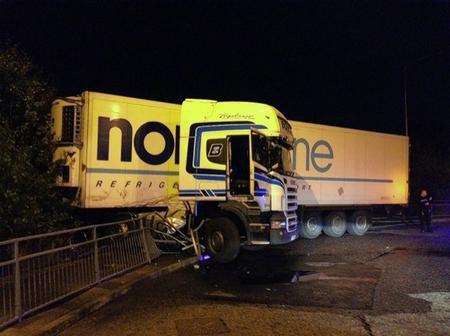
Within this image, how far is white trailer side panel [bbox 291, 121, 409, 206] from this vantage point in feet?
58.4

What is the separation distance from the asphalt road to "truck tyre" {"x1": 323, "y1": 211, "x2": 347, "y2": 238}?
494 centimetres

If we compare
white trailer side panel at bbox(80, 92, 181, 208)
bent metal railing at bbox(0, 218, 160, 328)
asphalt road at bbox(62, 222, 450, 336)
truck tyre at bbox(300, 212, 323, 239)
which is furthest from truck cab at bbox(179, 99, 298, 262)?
truck tyre at bbox(300, 212, 323, 239)

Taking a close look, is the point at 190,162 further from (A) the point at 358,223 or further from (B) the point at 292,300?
(A) the point at 358,223

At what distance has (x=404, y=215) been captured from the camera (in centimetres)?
2623

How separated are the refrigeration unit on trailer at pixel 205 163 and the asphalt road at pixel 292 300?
1.09 m

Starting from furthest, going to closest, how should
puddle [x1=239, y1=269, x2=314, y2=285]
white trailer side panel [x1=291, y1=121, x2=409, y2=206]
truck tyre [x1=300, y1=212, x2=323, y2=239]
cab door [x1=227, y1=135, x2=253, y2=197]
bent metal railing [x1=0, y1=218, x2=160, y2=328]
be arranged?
truck tyre [x1=300, y1=212, x2=323, y2=239] < white trailer side panel [x1=291, y1=121, x2=409, y2=206] < cab door [x1=227, y1=135, x2=253, y2=197] < puddle [x1=239, y1=269, x2=314, y2=285] < bent metal railing [x1=0, y1=218, x2=160, y2=328]

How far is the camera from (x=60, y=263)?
8.39 m

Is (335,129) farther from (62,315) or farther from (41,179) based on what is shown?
(62,315)

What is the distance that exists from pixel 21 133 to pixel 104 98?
2.19m

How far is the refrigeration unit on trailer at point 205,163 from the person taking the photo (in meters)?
12.6

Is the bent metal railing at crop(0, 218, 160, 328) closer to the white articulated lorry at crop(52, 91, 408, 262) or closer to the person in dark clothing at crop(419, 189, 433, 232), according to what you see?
the white articulated lorry at crop(52, 91, 408, 262)

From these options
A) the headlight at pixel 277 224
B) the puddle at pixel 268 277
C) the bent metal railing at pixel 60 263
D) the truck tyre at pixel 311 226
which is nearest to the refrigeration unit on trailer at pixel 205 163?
the headlight at pixel 277 224

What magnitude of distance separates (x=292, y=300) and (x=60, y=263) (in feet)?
11.8

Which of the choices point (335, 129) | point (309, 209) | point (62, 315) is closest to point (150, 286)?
point (62, 315)
